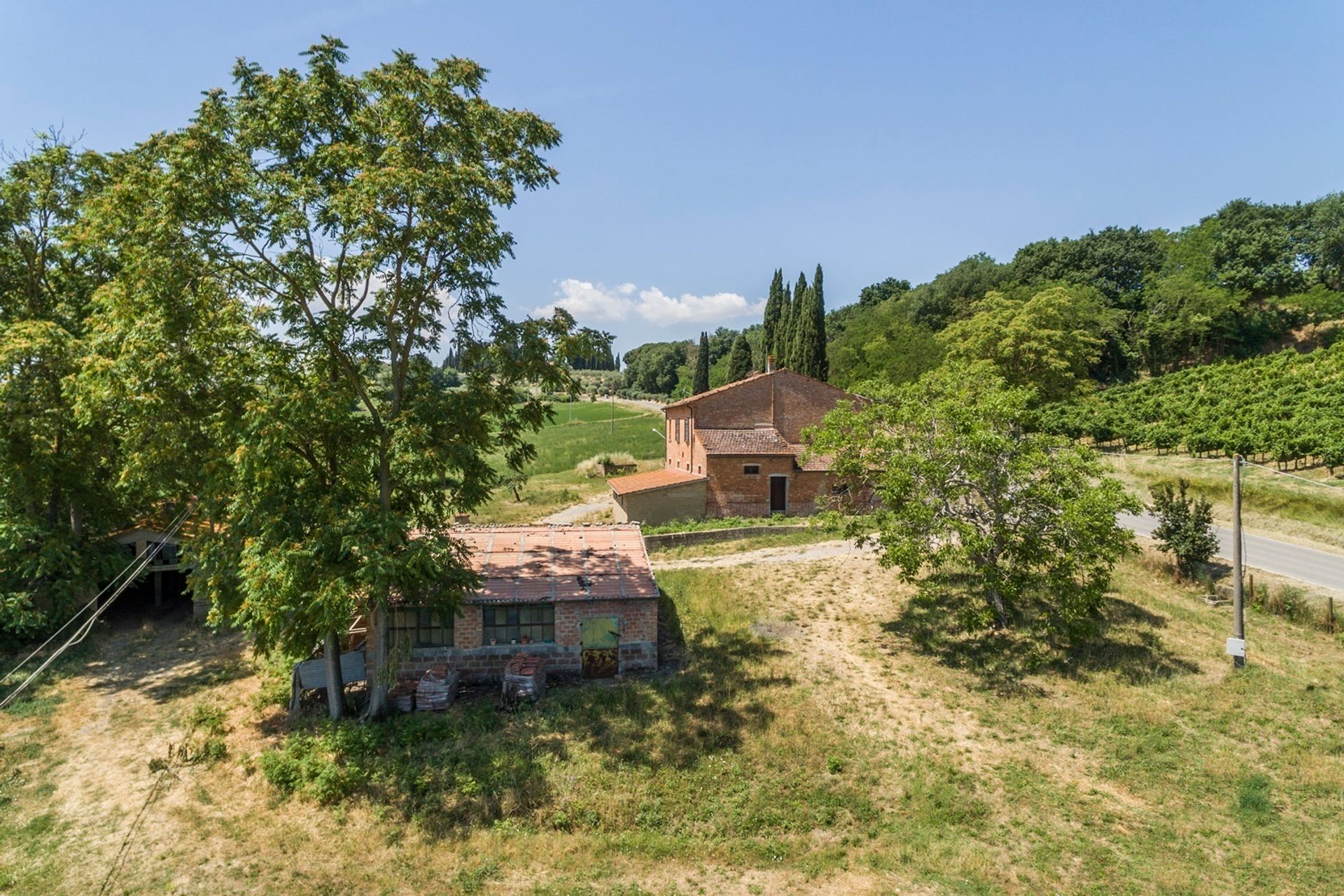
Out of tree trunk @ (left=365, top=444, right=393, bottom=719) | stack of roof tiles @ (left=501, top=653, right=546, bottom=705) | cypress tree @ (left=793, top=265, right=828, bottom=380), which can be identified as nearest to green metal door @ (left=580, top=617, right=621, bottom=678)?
stack of roof tiles @ (left=501, top=653, right=546, bottom=705)

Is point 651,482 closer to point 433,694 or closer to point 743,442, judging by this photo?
point 743,442

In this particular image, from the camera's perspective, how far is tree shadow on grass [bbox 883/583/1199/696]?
18.8m

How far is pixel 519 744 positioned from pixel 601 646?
4.13 metres

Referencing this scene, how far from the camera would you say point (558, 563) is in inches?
819

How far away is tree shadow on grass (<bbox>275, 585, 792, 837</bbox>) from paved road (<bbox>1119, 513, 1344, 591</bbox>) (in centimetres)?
1868

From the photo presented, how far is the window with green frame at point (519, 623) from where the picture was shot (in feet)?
61.9

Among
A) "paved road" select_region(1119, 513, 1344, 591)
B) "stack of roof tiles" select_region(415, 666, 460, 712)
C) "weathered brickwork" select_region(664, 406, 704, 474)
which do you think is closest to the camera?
"stack of roof tiles" select_region(415, 666, 460, 712)

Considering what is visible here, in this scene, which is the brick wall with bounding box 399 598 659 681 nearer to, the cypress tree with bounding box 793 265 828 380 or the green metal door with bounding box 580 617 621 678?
the green metal door with bounding box 580 617 621 678

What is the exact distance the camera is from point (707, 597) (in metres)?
24.5

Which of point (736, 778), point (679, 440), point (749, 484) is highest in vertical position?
point (679, 440)

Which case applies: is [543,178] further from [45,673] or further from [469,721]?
[45,673]

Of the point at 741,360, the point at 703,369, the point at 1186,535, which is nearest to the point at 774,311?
the point at 741,360

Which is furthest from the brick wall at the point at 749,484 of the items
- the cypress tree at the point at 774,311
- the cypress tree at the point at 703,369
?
the cypress tree at the point at 703,369

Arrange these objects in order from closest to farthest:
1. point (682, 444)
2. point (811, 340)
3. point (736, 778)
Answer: point (736, 778), point (682, 444), point (811, 340)
